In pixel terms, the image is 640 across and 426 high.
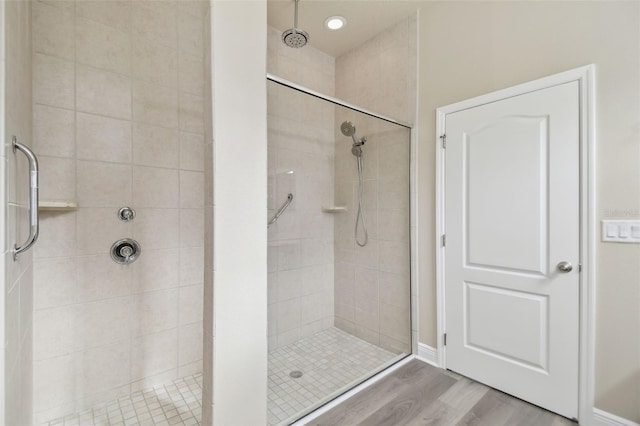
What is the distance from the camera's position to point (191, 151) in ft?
6.92

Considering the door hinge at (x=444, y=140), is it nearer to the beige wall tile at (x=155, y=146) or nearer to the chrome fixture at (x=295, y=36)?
the chrome fixture at (x=295, y=36)

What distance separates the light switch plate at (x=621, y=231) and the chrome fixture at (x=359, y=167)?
143 centimetres

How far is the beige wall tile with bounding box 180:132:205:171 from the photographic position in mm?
2072

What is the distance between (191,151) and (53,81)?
0.79 metres

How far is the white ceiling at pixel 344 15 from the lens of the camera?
2287mm

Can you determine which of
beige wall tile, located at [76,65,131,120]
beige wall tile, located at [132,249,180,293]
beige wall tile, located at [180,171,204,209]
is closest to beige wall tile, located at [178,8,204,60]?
beige wall tile, located at [76,65,131,120]

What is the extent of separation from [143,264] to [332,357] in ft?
4.96

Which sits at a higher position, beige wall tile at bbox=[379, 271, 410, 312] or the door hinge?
the door hinge

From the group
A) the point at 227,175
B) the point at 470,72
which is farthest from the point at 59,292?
the point at 470,72

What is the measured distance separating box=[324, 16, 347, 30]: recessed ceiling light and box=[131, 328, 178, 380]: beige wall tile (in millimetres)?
2729

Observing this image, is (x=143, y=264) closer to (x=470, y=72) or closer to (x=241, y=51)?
(x=241, y=51)

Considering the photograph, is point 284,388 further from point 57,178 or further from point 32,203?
point 57,178

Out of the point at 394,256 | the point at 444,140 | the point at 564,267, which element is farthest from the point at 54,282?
the point at 564,267

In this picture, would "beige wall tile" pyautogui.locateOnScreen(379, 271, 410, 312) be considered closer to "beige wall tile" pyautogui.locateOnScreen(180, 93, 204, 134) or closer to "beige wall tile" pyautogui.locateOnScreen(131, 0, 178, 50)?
"beige wall tile" pyautogui.locateOnScreen(180, 93, 204, 134)
